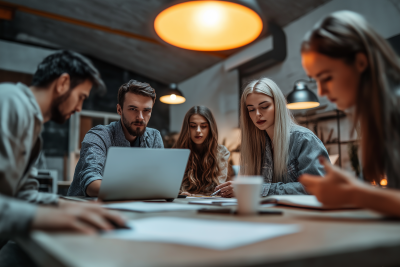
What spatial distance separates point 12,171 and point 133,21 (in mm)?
4901

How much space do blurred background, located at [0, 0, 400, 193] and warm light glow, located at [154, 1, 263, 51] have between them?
2601mm

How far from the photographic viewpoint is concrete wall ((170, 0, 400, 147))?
11.5 ft

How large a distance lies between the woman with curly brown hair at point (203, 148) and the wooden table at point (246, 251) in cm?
201

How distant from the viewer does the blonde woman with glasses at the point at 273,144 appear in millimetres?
1492

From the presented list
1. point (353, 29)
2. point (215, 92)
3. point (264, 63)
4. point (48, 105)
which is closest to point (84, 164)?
point (48, 105)

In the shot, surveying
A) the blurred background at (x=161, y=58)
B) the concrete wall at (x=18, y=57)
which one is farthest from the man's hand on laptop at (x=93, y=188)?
the concrete wall at (x=18, y=57)

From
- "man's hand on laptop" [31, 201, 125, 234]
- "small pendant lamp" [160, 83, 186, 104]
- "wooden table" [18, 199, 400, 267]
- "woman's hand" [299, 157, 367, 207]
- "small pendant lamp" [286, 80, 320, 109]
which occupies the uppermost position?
"small pendant lamp" [160, 83, 186, 104]

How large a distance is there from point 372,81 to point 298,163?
85 cm

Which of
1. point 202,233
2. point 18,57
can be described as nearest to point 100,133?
point 202,233

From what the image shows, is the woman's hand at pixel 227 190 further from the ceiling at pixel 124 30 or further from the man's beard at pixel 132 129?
the ceiling at pixel 124 30

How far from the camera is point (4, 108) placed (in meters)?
0.70

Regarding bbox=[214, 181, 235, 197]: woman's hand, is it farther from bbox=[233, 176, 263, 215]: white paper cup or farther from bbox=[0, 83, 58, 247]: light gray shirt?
bbox=[0, 83, 58, 247]: light gray shirt

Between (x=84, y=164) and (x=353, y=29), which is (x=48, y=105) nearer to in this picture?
(x=84, y=164)

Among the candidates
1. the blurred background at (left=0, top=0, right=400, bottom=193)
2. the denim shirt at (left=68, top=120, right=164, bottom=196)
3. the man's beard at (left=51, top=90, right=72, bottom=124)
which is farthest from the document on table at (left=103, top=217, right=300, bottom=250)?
the blurred background at (left=0, top=0, right=400, bottom=193)
